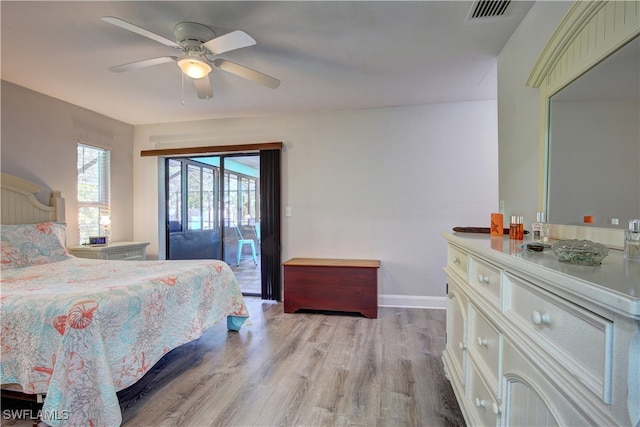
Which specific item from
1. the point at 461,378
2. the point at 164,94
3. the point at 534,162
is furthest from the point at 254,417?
the point at 164,94

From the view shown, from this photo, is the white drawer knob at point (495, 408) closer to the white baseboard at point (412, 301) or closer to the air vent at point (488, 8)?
the air vent at point (488, 8)

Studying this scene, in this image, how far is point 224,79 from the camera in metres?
2.78

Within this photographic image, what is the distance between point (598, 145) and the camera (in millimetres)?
1165

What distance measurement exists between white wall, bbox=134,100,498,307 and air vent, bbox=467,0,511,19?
1605 mm

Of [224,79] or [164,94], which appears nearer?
[224,79]

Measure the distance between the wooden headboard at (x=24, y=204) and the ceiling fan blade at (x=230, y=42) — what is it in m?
2.52

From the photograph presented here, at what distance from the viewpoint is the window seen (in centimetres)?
359

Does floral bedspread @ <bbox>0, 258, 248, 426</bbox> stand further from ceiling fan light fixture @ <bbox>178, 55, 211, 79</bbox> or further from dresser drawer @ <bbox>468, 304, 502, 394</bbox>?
dresser drawer @ <bbox>468, 304, 502, 394</bbox>

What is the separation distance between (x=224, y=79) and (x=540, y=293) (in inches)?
114

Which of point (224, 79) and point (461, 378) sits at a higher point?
point (224, 79)

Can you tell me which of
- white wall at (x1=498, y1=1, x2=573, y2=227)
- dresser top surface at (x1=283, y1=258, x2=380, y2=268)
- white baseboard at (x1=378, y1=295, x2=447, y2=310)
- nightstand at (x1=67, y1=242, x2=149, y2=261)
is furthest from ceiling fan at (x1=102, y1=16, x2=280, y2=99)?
white baseboard at (x1=378, y1=295, x2=447, y2=310)

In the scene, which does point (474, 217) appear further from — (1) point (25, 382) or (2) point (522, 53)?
(1) point (25, 382)

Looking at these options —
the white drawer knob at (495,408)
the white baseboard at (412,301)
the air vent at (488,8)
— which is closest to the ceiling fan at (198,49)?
the air vent at (488,8)

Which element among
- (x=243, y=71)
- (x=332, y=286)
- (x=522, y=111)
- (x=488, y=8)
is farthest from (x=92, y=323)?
→ (x=488, y=8)
